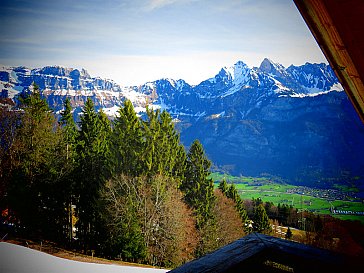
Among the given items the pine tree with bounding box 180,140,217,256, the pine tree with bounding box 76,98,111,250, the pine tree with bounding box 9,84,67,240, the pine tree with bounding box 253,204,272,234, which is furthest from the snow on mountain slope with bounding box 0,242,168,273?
the pine tree with bounding box 253,204,272,234

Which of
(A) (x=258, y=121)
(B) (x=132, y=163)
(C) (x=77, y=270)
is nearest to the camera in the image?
(C) (x=77, y=270)

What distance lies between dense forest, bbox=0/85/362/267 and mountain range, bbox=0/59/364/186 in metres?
48.2

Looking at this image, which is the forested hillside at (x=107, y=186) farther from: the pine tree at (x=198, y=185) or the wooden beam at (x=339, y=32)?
the wooden beam at (x=339, y=32)

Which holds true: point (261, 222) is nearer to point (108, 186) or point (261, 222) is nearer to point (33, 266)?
point (108, 186)

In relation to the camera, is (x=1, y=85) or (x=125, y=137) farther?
(x=1, y=85)

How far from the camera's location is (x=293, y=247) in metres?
0.92

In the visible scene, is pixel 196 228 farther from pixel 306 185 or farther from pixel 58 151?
pixel 306 185

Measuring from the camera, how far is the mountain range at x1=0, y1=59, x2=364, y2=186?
9288 cm

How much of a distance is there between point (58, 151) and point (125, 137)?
4.28 meters

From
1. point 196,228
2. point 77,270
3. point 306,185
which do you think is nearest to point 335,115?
point 306,185

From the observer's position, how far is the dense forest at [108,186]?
13195 millimetres

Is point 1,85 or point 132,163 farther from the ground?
point 1,85

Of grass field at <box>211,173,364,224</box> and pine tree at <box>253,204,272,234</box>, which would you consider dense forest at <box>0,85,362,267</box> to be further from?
grass field at <box>211,173,364,224</box>

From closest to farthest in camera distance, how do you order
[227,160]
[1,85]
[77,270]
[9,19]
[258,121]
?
[77,270], [9,19], [1,85], [227,160], [258,121]
